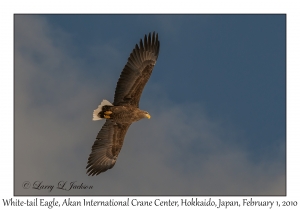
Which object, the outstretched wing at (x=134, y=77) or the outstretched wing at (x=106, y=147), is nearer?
the outstretched wing at (x=134, y=77)

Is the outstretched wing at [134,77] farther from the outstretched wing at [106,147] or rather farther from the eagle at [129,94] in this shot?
the outstretched wing at [106,147]

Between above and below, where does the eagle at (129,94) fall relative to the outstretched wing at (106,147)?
above

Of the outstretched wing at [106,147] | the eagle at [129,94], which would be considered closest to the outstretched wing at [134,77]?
the eagle at [129,94]

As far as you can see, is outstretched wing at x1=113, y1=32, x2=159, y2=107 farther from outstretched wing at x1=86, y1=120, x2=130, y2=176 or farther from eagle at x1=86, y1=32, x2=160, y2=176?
outstretched wing at x1=86, y1=120, x2=130, y2=176

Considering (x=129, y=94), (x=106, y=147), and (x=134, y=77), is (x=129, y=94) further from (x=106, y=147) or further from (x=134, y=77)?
(x=106, y=147)

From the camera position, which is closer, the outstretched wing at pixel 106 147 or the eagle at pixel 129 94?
the eagle at pixel 129 94

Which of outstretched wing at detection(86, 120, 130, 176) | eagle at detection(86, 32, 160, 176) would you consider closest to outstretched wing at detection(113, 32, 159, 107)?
eagle at detection(86, 32, 160, 176)
